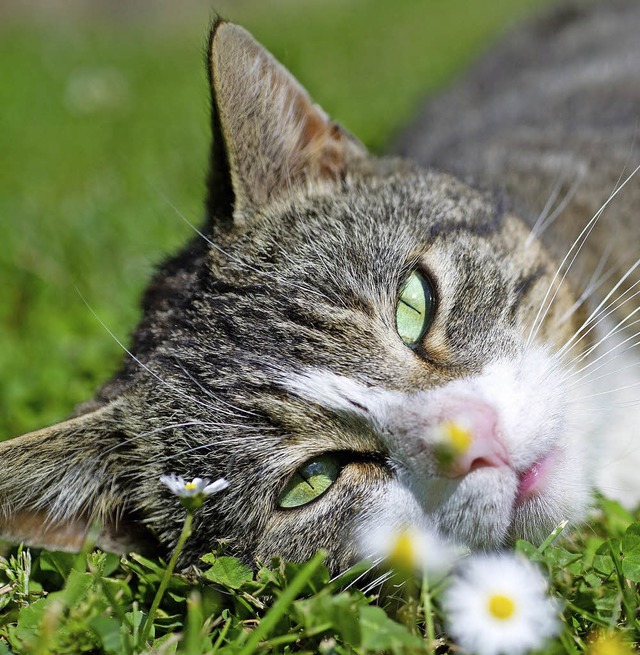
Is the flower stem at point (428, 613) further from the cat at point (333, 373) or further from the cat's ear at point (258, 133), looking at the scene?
the cat's ear at point (258, 133)

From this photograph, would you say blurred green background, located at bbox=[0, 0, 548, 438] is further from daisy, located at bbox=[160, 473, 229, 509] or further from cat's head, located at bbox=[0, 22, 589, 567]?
daisy, located at bbox=[160, 473, 229, 509]

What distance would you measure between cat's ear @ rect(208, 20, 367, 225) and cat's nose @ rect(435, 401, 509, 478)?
845 mm

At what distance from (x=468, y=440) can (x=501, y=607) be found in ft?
0.99

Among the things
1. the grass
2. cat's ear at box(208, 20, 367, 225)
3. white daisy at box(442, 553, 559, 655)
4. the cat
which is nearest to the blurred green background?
the grass

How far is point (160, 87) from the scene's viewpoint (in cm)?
651

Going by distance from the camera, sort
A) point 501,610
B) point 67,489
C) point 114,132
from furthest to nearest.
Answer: point 114,132
point 67,489
point 501,610

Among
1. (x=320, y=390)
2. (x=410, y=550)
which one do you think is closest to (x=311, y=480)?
(x=320, y=390)

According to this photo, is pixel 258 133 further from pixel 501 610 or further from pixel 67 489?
pixel 501 610

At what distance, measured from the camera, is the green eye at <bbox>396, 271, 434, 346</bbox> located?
168cm

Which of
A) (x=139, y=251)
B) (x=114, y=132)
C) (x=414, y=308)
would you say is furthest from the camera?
(x=114, y=132)

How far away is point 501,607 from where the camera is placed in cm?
111

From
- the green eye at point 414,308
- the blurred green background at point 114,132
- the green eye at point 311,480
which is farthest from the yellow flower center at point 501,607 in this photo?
the blurred green background at point 114,132

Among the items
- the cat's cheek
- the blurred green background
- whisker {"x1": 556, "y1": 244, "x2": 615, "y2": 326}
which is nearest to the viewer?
the cat's cheek

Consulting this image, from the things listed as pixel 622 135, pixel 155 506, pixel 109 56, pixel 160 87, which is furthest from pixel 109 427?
pixel 109 56
